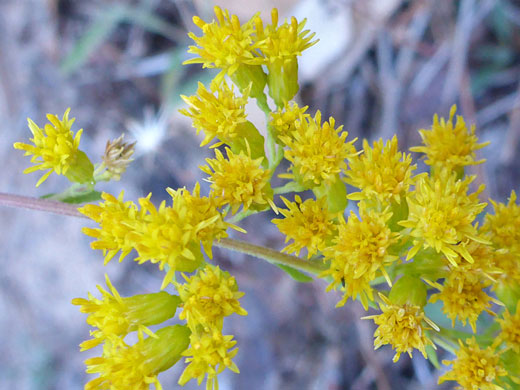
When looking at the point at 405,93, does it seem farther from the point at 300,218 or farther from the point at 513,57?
the point at 300,218

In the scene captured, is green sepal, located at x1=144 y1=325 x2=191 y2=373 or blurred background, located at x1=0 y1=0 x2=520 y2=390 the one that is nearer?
green sepal, located at x1=144 y1=325 x2=191 y2=373

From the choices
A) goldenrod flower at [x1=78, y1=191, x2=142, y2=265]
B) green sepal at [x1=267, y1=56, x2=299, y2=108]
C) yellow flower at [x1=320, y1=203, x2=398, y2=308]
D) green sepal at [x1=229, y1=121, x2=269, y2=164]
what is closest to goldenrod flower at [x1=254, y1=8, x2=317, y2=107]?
green sepal at [x1=267, y1=56, x2=299, y2=108]

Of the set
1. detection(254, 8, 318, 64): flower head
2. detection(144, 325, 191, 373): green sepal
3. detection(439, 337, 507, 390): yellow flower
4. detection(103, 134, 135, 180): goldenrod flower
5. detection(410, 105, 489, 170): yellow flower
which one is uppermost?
detection(254, 8, 318, 64): flower head

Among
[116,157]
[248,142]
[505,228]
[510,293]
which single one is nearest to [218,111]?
[248,142]

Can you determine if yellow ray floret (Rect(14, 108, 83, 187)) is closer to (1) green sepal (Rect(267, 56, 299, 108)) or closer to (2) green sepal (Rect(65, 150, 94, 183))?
(2) green sepal (Rect(65, 150, 94, 183))

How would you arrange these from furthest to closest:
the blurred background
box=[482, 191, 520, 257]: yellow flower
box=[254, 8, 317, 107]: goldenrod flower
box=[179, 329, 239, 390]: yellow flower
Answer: the blurred background
box=[254, 8, 317, 107]: goldenrod flower
box=[482, 191, 520, 257]: yellow flower
box=[179, 329, 239, 390]: yellow flower

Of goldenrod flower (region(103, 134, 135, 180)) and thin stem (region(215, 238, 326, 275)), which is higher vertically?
goldenrod flower (region(103, 134, 135, 180))

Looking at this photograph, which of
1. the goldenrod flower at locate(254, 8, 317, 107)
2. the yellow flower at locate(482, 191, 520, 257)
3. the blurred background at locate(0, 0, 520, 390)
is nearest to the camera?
the yellow flower at locate(482, 191, 520, 257)

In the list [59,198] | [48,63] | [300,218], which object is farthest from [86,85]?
[300,218]
